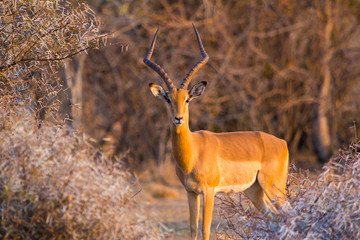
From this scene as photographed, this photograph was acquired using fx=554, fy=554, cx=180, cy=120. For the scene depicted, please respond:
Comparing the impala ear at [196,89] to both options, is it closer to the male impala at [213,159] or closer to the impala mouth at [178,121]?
the male impala at [213,159]

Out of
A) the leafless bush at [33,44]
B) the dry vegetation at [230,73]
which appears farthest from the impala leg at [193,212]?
the dry vegetation at [230,73]

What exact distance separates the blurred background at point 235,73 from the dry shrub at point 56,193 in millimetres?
8400

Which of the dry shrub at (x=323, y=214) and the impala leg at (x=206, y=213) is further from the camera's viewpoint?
the impala leg at (x=206, y=213)

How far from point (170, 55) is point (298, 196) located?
892 centimetres

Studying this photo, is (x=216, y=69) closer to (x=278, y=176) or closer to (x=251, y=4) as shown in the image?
(x=251, y=4)

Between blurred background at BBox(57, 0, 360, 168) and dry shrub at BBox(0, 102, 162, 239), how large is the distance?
331 inches

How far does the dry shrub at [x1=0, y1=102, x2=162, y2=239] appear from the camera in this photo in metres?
4.35

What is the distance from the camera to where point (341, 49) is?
14.1 metres

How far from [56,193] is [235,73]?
9476 mm

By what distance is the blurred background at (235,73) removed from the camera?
530 inches

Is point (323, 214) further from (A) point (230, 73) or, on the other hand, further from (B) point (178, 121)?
(A) point (230, 73)

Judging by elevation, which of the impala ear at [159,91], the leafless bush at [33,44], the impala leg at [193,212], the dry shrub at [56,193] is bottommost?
the impala leg at [193,212]

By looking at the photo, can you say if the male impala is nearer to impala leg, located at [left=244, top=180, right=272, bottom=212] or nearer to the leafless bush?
impala leg, located at [left=244, top=180, right=272, bottom=212]

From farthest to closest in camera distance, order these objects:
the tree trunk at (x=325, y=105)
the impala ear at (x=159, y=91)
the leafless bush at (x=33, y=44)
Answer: the tree trunk at (x=325, y=105) < the impala ear at (x=159, y=91) < the leafless bush at (x=33, y=44)
